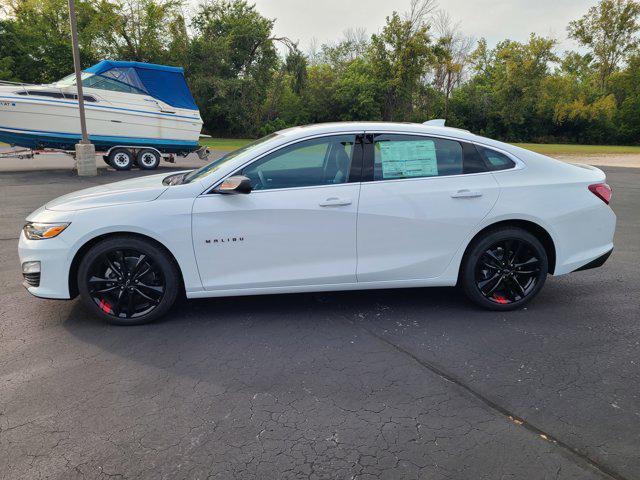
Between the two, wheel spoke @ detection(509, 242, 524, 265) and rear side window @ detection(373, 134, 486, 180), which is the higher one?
rear side window @ detection(373, 134, 486, 180)

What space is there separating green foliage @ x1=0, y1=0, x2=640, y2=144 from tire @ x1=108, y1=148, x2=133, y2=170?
2292 cm

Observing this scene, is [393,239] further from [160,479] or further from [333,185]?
[160,479]

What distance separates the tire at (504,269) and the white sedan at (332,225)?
1 centimetres

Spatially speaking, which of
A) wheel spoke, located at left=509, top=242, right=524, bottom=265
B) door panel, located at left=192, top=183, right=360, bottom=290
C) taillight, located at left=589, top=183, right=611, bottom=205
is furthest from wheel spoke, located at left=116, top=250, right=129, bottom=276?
taillight, located at left=589, top=183, right=611, bottom=205

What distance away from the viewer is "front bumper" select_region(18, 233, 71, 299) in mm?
3622

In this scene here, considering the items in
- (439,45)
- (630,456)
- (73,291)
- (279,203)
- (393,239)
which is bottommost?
(630,456)

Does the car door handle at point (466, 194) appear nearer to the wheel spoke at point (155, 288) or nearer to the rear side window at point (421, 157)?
the rear side window at point (421, 157)

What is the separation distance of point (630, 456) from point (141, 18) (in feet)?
143

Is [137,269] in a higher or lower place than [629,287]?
higher

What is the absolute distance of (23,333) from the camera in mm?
3670

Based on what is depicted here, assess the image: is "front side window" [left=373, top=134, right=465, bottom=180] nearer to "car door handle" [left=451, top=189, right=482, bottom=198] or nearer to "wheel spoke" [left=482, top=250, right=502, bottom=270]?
"car door handle" [left=451, top=189, right=482, bottom=198]

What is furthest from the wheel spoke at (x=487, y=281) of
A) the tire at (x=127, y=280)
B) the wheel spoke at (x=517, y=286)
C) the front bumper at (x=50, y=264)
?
the front bumper at (x=50, y=264)

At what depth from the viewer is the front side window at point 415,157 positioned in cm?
392

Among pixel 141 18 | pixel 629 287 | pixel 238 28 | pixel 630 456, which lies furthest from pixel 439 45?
pixel 630 456
